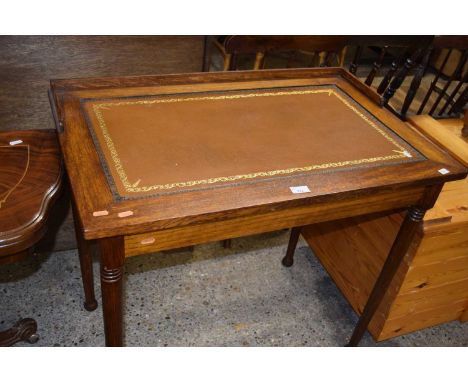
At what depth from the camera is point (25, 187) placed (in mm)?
1145

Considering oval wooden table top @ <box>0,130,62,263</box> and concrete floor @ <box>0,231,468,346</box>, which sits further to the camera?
concrete floor @ <box>0,231,468,346</box>

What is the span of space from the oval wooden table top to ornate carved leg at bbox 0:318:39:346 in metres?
0.59

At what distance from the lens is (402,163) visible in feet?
3.91

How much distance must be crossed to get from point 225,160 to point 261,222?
0.17 m

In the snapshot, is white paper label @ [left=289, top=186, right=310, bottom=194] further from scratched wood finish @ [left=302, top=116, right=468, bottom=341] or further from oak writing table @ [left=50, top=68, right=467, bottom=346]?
scratched wood finish @ [left=302, top=116, right=468, bottom=341]

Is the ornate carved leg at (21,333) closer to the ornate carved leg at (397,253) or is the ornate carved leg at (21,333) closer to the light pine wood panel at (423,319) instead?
the ornate carved leg at (397,253)

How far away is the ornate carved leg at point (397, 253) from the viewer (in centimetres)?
126

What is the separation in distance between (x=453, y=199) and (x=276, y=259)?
80 cm

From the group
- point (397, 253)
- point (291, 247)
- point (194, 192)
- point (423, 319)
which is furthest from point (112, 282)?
point (423, 319)

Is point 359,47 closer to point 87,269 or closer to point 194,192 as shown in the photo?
point 194,192

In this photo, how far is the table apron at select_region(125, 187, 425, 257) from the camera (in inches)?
37.6

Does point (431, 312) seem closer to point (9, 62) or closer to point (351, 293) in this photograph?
point (351, 293)

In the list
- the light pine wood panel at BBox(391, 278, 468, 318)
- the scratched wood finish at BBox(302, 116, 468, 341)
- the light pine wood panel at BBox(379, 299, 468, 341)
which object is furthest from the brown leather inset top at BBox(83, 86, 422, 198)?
the light pine wood panel at BBox(379, 299, 468, 341)

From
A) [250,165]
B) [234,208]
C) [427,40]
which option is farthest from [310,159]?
[427,40]
